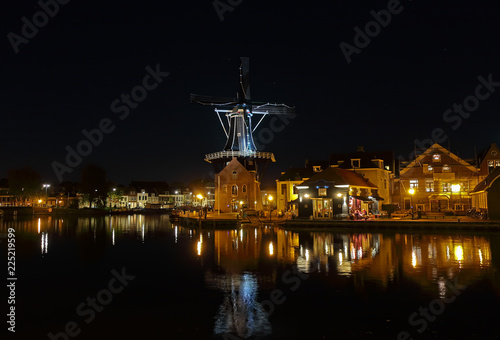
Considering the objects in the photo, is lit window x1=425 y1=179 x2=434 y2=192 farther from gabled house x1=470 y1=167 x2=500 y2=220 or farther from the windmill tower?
the windmill tower

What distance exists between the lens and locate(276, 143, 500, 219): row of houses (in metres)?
45.0

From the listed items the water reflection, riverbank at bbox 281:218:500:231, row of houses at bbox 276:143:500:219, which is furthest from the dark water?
row of houses at bbox 276:143:500:219

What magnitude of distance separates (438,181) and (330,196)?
18709 mm

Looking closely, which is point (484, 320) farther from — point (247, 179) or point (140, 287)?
point (247, 179)

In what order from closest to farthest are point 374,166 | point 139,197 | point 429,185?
1. point 429,185
2. point 374,166
3. point 139,197

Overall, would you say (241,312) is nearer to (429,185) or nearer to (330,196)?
(330,196)

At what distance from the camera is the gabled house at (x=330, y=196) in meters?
44.8

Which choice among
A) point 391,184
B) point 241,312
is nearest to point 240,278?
point 241,312

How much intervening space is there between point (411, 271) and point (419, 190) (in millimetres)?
39984

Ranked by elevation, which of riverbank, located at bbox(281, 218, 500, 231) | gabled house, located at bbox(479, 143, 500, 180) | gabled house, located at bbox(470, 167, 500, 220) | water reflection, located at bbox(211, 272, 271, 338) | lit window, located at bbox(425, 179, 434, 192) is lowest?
water reflection, located at bbox(211, 272, 271, 338)

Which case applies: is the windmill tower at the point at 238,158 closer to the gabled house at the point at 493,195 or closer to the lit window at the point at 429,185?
the lit window at the point at 429,185

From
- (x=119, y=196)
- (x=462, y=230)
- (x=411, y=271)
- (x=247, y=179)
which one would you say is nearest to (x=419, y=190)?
(x=462, y=230)

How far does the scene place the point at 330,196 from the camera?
4531 cm

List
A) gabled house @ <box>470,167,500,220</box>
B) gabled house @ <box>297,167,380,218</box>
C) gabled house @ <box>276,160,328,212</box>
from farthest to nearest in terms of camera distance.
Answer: gabled house @ <box>276,160,328,212</box> → gabled house @ <box>297,167,380,218</box> → gabled house @ <box>470,167,500,220</box>
